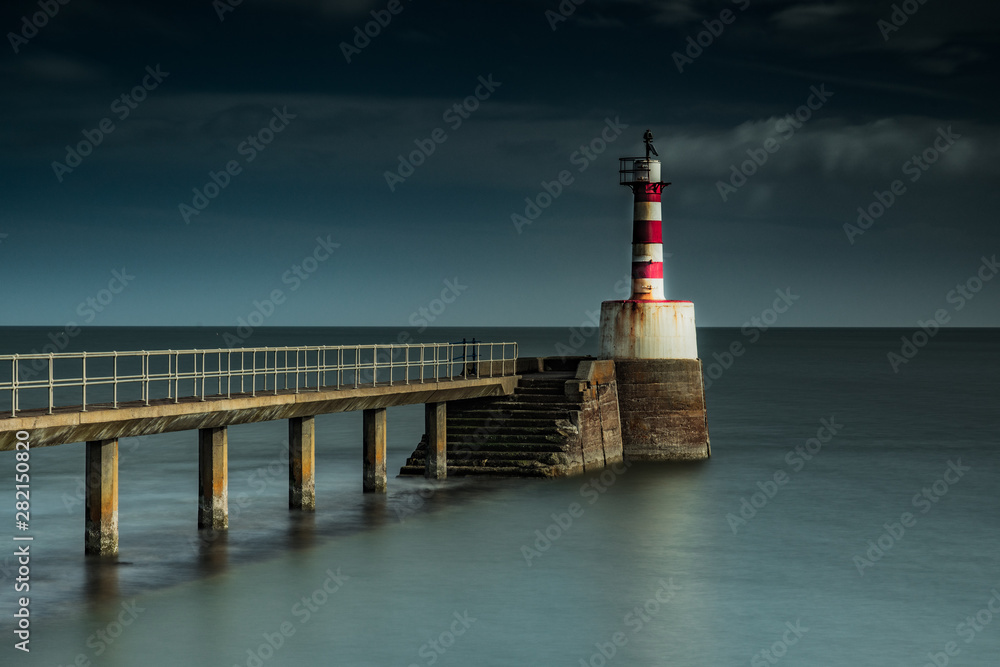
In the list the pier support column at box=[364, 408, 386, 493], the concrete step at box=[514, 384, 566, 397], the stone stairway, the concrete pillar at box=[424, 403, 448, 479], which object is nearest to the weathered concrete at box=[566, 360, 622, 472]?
the stone stairway

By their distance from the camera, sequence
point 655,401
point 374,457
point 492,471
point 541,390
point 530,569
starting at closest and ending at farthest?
1. point 530,569
2. point 374,457
3. point 492,471
4. point 541,390
5. point 655,401

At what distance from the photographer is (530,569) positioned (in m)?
21.2

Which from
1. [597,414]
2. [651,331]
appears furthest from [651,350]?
[597,414]

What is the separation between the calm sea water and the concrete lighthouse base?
0.98m

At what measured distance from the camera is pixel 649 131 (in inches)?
Result: 1330

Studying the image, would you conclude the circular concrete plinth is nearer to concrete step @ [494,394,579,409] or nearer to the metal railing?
the metal railing

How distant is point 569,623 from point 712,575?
406 centimetres

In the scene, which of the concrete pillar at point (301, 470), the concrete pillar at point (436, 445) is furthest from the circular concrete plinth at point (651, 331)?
the concrete pillar at point (301, 470)

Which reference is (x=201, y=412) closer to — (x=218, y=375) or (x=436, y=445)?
(x=218, y=375)

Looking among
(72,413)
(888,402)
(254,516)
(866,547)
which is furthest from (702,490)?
(888,402)

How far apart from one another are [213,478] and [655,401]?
13.9 metres

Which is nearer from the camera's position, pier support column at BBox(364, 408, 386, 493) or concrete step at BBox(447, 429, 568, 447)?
pier support column at BBox(364, 408, 386, 493)

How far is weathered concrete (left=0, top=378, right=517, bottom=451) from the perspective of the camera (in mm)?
17844

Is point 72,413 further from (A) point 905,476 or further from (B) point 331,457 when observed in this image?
(A) point 905,476
